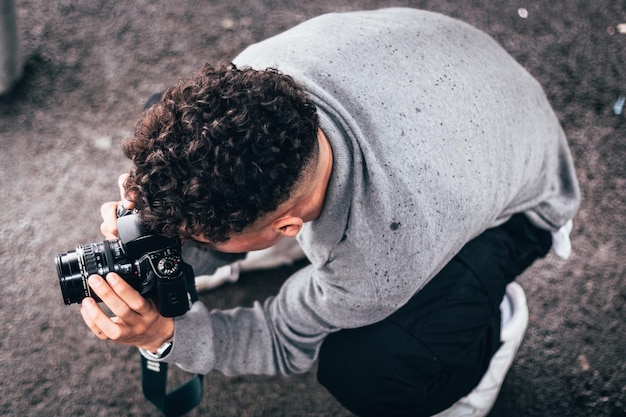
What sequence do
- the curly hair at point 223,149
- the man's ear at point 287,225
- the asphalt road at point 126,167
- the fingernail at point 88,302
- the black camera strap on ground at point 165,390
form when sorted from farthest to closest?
the asphalt road at point 126,167 < the black camera strap on ground at point 165,390 < the fingernail at point 88,302 < the man's ear at point 287,225 < the curly hair at point 223,149

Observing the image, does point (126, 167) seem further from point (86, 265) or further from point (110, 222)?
point (86, 265)

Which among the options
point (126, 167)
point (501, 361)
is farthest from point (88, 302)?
point (501, 361)

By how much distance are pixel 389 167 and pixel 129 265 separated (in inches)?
24.4

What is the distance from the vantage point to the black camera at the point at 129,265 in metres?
1.32

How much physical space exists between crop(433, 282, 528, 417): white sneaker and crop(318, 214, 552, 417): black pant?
0.43ft

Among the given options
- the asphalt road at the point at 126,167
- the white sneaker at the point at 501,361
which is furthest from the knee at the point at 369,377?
the asphalt road at the point at 126,167

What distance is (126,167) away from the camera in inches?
88.8

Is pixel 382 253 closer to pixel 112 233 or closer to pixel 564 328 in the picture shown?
pixel 112 233

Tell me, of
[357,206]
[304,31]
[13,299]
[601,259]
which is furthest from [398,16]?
[13,299]

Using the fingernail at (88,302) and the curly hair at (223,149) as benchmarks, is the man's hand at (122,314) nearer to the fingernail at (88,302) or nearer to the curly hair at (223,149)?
the fingernail at (88,302)

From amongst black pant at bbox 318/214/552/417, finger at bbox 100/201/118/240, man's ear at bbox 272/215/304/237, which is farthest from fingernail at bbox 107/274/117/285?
black pant at bbox 318/214/552/417

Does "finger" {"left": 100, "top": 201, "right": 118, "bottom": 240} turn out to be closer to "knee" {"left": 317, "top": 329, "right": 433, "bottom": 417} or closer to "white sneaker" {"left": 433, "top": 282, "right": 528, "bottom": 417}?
"knee" {"left": 317, "top": 329, "right": 433, "bottom": 417}

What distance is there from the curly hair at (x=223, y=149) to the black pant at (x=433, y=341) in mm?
585

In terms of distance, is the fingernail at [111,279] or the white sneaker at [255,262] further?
the white sneaker at [255,262]
